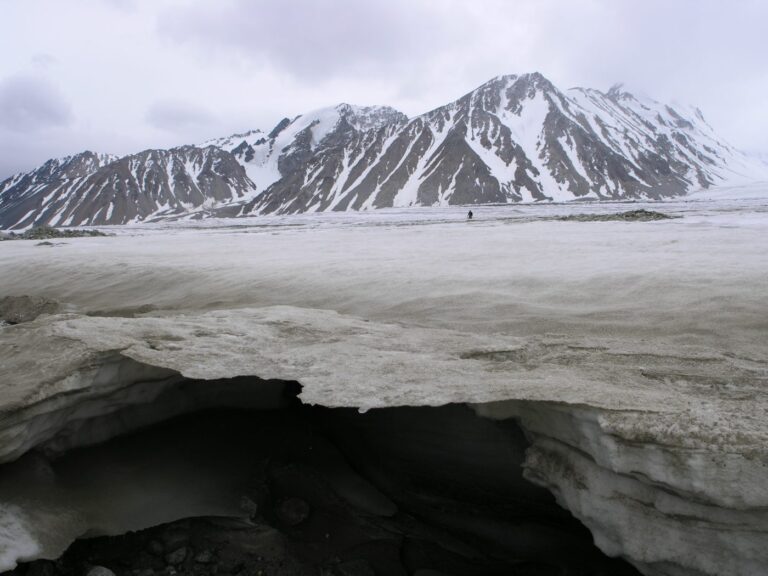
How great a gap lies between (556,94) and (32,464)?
178m

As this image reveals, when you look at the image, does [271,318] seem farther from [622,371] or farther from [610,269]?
[610,269]

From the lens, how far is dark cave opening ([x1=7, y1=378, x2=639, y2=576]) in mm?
4578

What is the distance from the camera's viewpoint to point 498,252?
14.4 meters

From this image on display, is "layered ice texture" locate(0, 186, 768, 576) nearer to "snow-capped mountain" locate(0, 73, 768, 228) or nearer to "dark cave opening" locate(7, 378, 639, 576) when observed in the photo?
"dark cave opening" locate(7, 378, 639, 576)

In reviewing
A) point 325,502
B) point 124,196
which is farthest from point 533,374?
point 124,196

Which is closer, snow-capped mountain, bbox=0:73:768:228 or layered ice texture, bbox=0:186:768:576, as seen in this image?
layered ice texture, bbox=0:186:768:576

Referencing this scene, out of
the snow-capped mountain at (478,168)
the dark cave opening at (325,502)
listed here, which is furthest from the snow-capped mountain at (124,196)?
the dark cave opening at (325,502)

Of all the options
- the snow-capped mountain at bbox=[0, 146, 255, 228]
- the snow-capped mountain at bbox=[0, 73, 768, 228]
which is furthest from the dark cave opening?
the snow-capped mountain at bbox=[0, 146, 255, 228]

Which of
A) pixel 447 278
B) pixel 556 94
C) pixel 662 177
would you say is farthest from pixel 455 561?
pixel 556 94

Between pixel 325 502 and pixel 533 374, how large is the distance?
264 cm

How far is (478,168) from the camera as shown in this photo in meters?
128

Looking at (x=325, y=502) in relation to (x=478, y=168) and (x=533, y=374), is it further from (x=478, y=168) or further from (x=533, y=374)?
(x=478, y=168)

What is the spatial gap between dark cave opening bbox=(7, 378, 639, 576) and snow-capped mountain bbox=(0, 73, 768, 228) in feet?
376

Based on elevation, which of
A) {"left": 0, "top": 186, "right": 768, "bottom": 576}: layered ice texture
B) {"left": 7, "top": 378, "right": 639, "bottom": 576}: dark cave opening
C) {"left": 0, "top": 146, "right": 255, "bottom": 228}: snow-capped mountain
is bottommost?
{"left": 7, "top": 378, "right": 639, "bottom": 576}: dark cave opening
